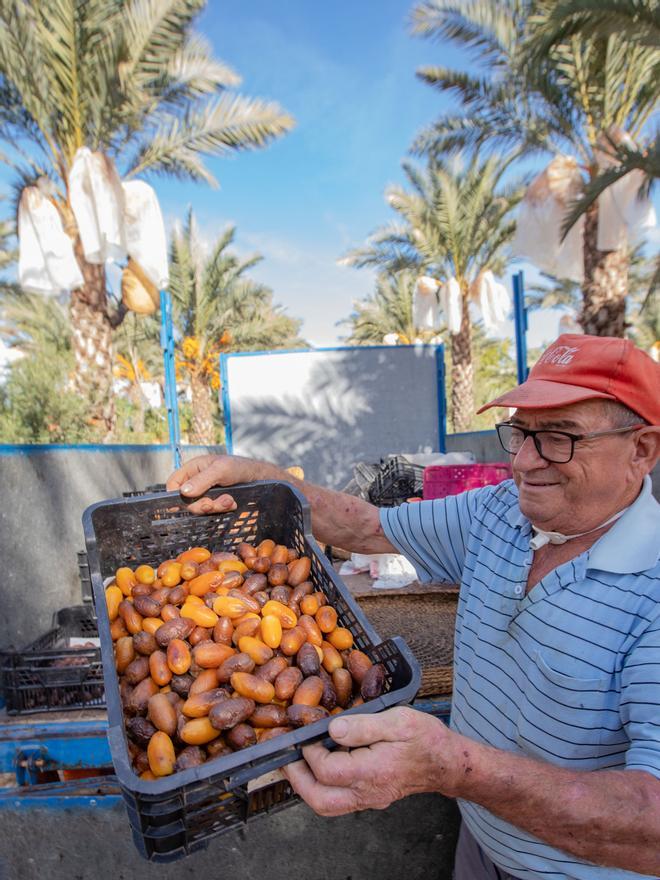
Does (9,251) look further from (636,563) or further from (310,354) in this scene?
(636,563)

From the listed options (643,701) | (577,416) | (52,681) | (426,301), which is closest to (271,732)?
(643,701)

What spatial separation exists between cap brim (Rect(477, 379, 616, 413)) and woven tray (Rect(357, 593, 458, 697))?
129 centimetres

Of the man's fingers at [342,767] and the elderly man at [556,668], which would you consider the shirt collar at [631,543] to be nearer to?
the elderly man at [556,668]

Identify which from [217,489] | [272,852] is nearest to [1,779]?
[272,852]

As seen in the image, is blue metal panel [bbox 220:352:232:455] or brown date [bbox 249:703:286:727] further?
blue metal panel [bbox 220:352:232:455]

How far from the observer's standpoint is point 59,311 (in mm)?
16516

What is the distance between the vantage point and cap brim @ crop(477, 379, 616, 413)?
4.43 feet

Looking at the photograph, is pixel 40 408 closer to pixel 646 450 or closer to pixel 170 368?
pixel 170 368

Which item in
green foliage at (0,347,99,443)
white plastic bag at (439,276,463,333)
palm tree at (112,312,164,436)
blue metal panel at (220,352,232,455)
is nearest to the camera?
blue metal panel at (220,352,232,455)

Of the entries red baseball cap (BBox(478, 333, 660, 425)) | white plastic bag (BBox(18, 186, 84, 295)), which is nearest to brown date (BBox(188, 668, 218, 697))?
red baseball cap (BBox(478, 333, 660, 425))

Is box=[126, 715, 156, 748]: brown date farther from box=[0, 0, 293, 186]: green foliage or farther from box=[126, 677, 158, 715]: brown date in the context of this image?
box=[0, 0, 293, 186]: green foliage

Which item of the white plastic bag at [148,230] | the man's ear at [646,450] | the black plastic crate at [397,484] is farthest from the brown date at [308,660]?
the white plastic bag at [148,230]

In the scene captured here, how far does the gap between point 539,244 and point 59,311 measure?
1329 centimetres

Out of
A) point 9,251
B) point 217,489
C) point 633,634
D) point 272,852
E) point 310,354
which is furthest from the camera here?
point 9,251
